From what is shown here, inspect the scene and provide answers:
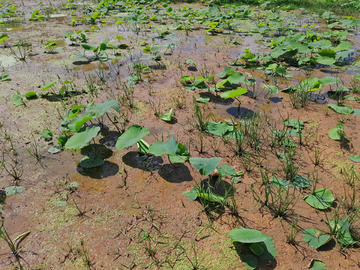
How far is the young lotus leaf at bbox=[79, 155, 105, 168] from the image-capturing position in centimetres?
231

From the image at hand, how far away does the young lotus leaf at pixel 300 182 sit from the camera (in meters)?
2.07

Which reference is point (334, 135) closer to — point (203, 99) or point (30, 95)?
point (203, 99)

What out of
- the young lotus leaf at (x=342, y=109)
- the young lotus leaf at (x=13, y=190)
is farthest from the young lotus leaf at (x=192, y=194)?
the young lotus leaf at (x=342, y=109)

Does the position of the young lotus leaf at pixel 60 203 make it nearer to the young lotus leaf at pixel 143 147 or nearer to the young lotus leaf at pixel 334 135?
the young lotus leaf at pixel 143 147

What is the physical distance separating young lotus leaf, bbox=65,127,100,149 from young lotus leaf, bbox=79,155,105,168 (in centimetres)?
15

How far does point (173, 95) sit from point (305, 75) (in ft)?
7.48

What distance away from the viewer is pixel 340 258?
1566 mm

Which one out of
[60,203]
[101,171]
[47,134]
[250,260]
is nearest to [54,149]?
[47,134]

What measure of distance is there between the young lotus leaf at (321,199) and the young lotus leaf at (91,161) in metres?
1.77

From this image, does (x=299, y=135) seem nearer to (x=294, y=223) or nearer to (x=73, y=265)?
(x=294, y=223)

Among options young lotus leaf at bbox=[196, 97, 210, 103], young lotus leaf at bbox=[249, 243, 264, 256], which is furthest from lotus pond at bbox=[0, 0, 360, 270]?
young lotus leaf at bbox=[196, 97, 210, 103]

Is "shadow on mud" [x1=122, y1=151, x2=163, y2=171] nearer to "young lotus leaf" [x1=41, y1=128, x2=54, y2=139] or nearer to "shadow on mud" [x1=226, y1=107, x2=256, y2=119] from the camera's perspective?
"young lotus leaf" [x1=41, y1=128, x2=54, y2=139]

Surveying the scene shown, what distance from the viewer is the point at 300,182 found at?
6.88 feet

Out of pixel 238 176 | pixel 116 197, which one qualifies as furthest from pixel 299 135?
pixel 116 197
